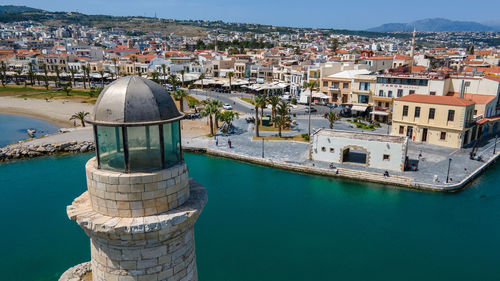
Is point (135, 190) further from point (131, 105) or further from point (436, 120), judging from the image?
point (436, 120)

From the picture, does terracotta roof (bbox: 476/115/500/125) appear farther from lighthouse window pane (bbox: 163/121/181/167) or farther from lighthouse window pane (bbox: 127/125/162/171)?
lighthouse window pane (bbox: 127/125/162/171)

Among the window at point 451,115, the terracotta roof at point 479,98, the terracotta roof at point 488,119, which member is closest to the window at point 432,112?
the window at point 451,115

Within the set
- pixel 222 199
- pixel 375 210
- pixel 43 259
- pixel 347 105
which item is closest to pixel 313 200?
pixel 375 210

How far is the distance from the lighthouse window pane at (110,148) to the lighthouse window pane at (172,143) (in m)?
0.67

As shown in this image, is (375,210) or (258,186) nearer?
(375,210)

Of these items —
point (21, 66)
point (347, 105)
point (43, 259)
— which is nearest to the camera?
point (43, 259)

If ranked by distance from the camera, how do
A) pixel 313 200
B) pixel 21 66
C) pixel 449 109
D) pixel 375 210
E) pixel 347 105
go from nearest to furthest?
pixel 375 210
pixel 313 200
pixel 449 109
pixel 347 105
pixel 21 66

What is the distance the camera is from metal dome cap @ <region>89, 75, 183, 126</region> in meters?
5.10

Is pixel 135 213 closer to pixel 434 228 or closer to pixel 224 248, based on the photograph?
pixel 224 248

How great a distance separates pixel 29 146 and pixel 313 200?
34.8 meters

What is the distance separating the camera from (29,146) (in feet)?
137

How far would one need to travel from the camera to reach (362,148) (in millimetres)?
33844

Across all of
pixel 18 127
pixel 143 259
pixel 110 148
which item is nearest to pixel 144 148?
pixel 110 148

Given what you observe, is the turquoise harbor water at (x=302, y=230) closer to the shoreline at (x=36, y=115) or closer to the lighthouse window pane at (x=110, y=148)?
the lighthouse window pane at (x=110, y=148)
